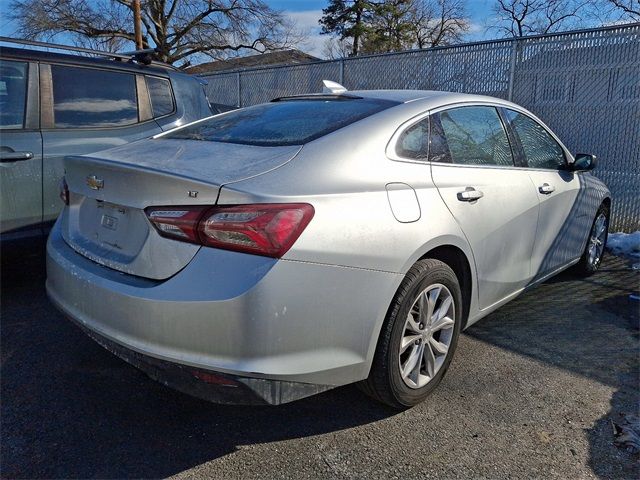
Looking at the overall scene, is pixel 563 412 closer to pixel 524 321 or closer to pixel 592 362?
pixel 592 362

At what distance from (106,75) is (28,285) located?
187cm

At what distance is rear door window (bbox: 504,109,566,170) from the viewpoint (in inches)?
143

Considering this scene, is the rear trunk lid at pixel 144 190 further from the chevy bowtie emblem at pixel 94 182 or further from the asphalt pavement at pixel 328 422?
the asphalt pavement at pixel 328 422

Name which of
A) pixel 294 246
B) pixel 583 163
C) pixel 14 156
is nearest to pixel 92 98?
pixel 14 156

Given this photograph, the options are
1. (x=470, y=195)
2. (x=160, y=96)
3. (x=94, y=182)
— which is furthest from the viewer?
(x=160, y=96)

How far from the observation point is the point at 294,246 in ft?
6.38

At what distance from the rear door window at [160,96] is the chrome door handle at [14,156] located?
124 centimetres

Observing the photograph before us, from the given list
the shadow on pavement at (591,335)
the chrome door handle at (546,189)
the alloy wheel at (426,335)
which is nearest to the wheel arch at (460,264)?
the alloy wheel at (426,335)

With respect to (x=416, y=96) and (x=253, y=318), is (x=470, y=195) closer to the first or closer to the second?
(x=416, y=96)

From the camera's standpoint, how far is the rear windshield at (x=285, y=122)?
8.41 feet

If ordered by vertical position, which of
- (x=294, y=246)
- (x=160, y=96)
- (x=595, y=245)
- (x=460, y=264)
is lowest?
(x=595, y=245)

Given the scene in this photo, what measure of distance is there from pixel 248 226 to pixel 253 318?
0.34 meters

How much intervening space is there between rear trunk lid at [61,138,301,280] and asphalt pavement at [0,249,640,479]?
0.80 metres

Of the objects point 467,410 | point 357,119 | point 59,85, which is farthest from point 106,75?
point 467,410
